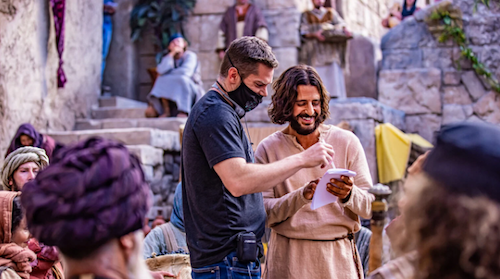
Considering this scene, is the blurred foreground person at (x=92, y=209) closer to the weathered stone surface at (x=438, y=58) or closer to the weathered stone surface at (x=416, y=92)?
the weathered stone surface at (x=416, y=92)

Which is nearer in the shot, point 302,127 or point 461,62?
point 302,127

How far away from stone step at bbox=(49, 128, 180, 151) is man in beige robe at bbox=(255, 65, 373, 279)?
154 inches

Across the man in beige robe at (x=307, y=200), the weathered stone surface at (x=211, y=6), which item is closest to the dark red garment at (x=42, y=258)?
the man in beige robe at (x=307, y=200)

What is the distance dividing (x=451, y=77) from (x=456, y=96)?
1.10 ft

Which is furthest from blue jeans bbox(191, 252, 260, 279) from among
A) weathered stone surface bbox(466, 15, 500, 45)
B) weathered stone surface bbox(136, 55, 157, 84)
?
weathered stone surface bbox(136, 55, 157, 84)

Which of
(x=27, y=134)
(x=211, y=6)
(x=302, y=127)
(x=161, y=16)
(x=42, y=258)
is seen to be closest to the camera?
(x=302, y=127)

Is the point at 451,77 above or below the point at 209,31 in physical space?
below

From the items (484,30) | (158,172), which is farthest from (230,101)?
(484,30)

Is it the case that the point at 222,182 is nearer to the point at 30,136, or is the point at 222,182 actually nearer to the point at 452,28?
the point at 30,136

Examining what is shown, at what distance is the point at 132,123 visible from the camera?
24.4 ft

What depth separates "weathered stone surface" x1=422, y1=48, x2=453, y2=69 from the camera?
29.2 feet

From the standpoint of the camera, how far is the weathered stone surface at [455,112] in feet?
28.0

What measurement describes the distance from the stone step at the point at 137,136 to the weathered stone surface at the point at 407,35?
4.52m

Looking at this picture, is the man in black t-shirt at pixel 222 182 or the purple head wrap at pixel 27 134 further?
the purple head wrap at pixel 27 134
